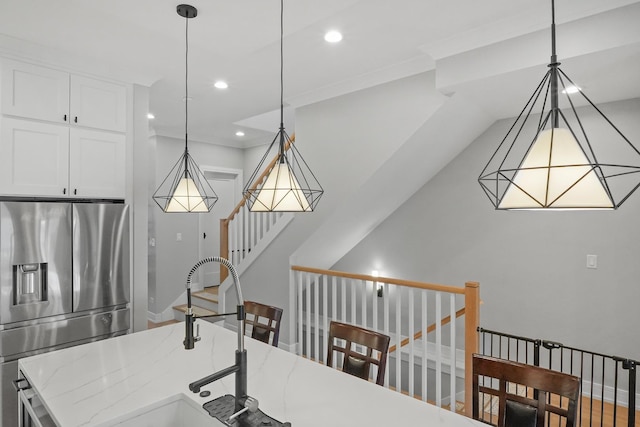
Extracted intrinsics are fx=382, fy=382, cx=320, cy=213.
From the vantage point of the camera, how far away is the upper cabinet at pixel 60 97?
2.61 meters

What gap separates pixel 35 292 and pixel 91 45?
5.85ft

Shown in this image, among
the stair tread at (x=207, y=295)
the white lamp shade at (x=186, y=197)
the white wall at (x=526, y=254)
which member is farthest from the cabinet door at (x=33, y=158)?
the white wall at (x=526, y=254)

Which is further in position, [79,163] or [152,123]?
[152,123]

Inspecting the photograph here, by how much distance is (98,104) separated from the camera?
9.93 feet

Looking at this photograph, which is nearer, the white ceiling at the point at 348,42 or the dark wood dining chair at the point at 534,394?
the dark wood dining chair at the point at 534,394

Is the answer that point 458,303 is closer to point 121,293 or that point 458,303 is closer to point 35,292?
point 121,293

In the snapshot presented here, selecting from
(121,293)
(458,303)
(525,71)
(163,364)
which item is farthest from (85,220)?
(458,303)

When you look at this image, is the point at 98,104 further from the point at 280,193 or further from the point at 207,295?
the point at 207,295

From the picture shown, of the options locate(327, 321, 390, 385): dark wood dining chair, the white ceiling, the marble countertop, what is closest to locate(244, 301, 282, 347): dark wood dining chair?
the marble countertop

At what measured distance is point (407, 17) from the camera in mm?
2420

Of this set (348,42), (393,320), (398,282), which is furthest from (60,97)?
(393,320)

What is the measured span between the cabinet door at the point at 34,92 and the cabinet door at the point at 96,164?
193mm

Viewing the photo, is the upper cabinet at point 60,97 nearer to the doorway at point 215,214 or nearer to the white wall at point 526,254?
the doorway at point 215,214

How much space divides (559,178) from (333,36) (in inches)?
82.1
